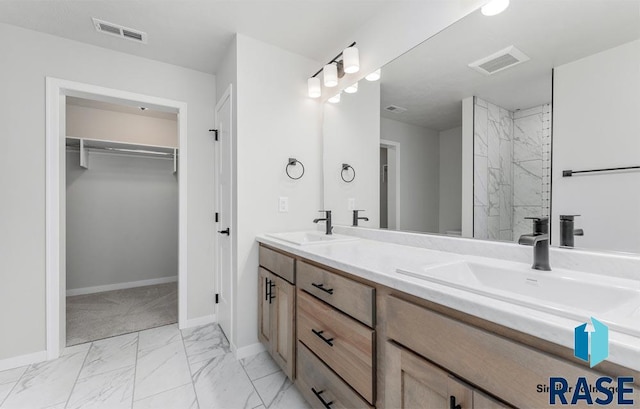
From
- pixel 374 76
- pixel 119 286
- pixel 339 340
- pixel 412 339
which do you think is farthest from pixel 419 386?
pixel 119 286

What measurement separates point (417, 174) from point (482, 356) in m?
1.13

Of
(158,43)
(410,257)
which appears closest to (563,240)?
(410,257)

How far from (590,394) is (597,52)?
1066 mm

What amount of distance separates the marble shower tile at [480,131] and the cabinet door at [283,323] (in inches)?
46.8

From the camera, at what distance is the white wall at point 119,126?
126 inches

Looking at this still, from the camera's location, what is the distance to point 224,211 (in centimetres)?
238

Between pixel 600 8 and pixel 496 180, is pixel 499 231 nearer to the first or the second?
pixel 496 180

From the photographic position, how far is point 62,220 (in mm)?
2129

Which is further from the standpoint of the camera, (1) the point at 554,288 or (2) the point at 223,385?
(2) the point at 223,385

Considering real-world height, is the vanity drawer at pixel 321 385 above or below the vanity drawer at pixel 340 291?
below

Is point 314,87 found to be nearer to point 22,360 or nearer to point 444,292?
point 444,292

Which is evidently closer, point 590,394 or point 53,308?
point 590,394

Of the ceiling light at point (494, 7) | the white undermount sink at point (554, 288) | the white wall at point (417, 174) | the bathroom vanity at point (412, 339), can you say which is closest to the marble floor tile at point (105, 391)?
the bathroom vanity at point (412, 339)

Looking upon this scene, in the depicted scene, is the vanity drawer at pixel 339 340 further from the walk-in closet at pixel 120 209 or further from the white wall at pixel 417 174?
the walk-in closet at pixel 120 209
